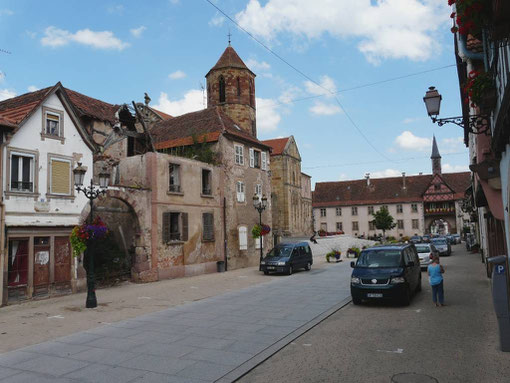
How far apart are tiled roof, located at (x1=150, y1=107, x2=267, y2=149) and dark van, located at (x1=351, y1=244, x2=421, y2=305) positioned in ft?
→ 54.0

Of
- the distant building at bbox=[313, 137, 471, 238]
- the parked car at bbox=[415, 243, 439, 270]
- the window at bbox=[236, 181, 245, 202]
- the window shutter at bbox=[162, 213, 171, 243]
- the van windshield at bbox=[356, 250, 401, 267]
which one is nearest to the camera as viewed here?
the van windshield at bbox=[356, 250, 401, 267]

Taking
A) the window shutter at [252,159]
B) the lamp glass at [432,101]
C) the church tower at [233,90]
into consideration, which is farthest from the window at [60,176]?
the church tower at [233,90]

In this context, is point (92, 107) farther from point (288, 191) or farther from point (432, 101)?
point (288, 191)

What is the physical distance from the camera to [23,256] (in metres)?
15.0

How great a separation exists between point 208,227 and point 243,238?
403 cm

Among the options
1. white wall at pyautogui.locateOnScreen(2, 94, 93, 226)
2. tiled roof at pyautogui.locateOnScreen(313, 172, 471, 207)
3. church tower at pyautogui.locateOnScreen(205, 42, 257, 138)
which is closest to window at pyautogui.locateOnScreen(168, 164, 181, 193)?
white wall at pyautogui.locateOnScreen(2, 94, 93, 226)

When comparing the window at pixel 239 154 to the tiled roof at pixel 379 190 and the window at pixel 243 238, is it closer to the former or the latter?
the window at pixel 243 238

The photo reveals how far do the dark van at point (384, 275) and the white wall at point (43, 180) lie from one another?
38.3 feet

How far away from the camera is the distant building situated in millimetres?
67500

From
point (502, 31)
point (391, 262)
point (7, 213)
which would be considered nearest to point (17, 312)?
point (7, 213)

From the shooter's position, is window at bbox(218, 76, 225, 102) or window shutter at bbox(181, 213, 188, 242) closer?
window shutter at bbox(181, 213, 188, 242)

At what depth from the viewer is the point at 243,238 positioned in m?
28.3

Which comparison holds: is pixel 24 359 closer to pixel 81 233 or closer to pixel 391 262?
pixel 81 233

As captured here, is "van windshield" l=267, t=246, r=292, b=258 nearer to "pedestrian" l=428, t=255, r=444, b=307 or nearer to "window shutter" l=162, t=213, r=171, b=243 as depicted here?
"window shutter" l=162, t=213, r=171, b=243
